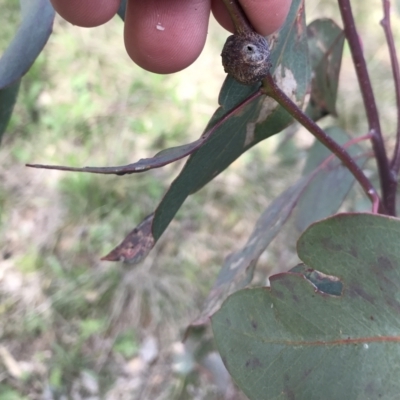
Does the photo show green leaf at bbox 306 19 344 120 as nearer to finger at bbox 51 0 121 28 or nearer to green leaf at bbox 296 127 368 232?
green leaf at bbox 296 127 368 232

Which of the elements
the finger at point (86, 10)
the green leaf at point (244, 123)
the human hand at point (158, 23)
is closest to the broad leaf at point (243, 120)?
the green leaf at point (244, 123)

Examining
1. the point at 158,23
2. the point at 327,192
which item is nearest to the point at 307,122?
the point at 158,23

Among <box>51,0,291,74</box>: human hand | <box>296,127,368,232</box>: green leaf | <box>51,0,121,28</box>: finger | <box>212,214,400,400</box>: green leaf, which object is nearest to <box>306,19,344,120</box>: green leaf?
<box>296,127,368,232</box>: green leaf

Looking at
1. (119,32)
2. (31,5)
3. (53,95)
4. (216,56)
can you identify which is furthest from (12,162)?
(31,5)

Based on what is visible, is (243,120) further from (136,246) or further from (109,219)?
(109,219)

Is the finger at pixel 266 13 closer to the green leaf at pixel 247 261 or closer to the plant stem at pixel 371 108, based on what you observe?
the plant stem at pixel 371 108

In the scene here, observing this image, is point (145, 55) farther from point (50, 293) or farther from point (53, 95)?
point (53, 95)
